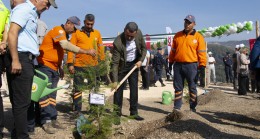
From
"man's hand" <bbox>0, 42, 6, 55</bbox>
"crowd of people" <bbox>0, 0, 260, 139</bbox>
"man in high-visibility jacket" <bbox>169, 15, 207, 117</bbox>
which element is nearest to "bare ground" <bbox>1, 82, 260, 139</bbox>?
"crowd of people" <bbox>0, 0, 260, 139</bbox>

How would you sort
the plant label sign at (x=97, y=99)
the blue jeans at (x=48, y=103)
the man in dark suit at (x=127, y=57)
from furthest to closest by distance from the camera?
the man in dark suit at (x=127, y=57), the blue jeans at (x=48, y=103), the plant label sign at (x=97, y=99)

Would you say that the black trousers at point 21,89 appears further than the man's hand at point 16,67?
Yes

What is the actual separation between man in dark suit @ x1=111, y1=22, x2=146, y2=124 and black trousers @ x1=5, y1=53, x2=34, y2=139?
1950mm

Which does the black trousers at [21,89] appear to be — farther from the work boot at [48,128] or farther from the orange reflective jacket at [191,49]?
the orange reflective jacket at [191,49]

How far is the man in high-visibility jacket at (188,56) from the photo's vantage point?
633 centimetres

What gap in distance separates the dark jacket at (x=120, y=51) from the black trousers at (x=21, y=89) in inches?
77.4

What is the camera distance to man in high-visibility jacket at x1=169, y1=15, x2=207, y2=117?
20.8 feet

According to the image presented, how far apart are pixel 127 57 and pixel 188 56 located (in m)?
1.20

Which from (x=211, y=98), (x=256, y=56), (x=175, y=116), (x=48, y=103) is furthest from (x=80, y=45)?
(x=211, y=98)

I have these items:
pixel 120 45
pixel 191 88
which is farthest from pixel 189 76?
pixel 120 45

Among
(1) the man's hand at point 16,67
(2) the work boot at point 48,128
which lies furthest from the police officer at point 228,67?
(1) the man's hand at point 16,67

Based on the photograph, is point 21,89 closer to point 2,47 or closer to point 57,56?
point 2,47

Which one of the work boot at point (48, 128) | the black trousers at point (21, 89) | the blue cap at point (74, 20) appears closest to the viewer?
the black trousers at point (21, 89)

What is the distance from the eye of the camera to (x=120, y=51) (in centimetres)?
580
